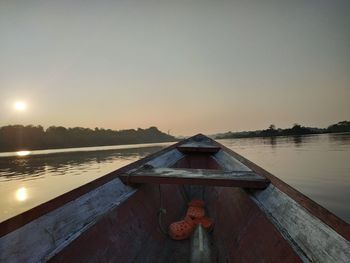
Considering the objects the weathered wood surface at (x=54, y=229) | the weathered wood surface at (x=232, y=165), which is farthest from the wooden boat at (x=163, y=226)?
the weathered wood surface at (x=232, y=165)

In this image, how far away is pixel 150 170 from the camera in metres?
3.40

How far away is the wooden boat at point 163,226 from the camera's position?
149 centimetres

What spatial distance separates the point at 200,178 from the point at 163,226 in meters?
1.41

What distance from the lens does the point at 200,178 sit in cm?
282

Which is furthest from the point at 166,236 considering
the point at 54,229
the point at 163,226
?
the point at 54,229

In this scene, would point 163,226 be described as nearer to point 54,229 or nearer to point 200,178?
point 200,178

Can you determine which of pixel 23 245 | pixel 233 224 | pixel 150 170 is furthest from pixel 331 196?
pixel 23 245

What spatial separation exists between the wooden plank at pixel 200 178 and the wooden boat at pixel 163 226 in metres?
0.01

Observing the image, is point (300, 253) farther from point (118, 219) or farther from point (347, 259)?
point (118, 219)

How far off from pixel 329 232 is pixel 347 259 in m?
0.27

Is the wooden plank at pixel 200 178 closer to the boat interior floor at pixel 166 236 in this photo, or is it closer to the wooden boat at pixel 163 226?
the wooden boat at pixel 163 226

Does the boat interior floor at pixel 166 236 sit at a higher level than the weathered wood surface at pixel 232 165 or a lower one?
lower

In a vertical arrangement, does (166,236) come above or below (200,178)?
below

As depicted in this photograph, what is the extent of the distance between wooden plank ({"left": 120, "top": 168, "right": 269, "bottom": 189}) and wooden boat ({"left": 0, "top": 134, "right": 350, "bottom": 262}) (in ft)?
0.04
